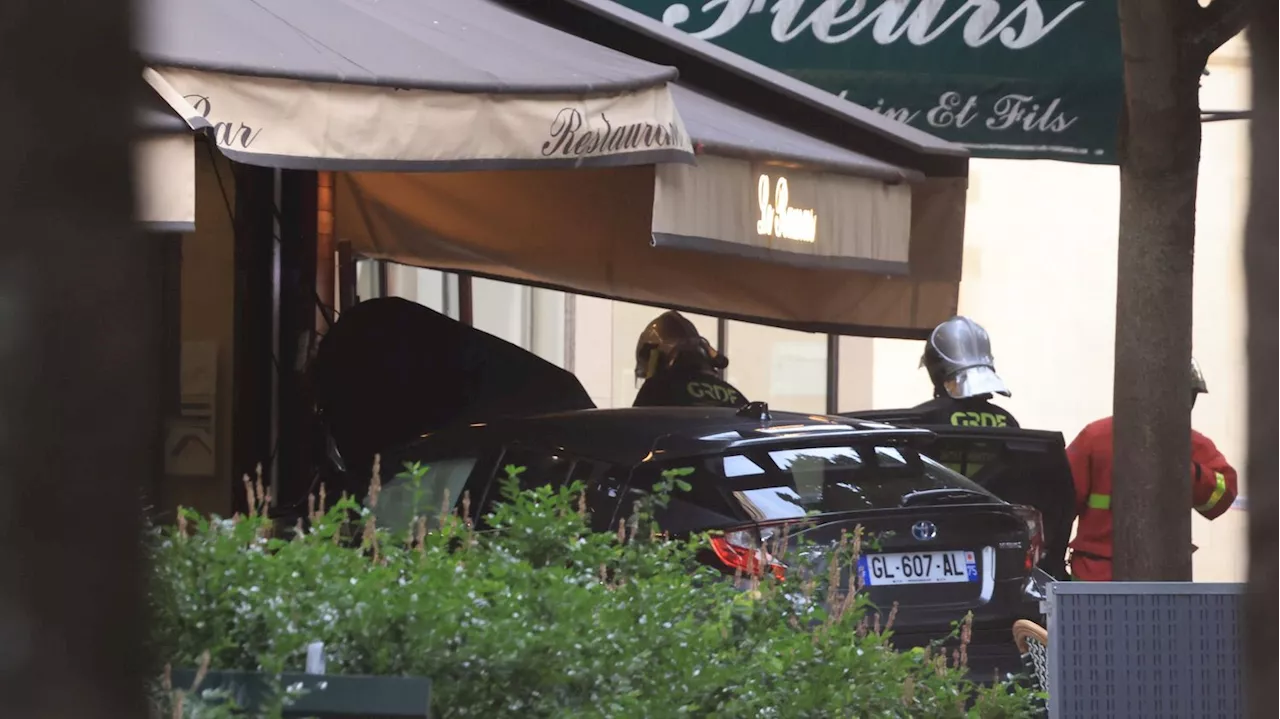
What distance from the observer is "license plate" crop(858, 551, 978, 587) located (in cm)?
587

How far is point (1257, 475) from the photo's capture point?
137cm

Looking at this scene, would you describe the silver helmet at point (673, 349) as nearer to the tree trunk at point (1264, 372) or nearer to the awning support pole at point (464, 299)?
the awning support pole at point (464, 299)

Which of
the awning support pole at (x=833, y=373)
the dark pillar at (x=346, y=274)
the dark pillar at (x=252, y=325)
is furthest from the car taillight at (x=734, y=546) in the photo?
the awning support pole at (x=833, y=373)

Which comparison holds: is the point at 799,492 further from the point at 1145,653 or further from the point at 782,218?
the point at 1145,653

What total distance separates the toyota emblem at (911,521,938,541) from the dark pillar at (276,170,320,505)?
→ 477 cm

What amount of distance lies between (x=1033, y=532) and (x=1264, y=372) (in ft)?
17.2

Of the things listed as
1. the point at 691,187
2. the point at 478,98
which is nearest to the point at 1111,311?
the point at 691,187

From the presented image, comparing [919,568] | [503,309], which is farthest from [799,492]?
[503,309]

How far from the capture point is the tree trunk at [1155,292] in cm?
610

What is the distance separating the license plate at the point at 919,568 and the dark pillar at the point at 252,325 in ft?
15.5

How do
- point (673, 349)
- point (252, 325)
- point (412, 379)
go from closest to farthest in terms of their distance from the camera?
point (412, 379) → point (252, 325) → point (673, 349)

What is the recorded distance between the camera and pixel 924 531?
598cm

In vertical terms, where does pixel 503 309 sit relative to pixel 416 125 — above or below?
below

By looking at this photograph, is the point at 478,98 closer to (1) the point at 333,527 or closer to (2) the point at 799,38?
(1) the point at 333,527
